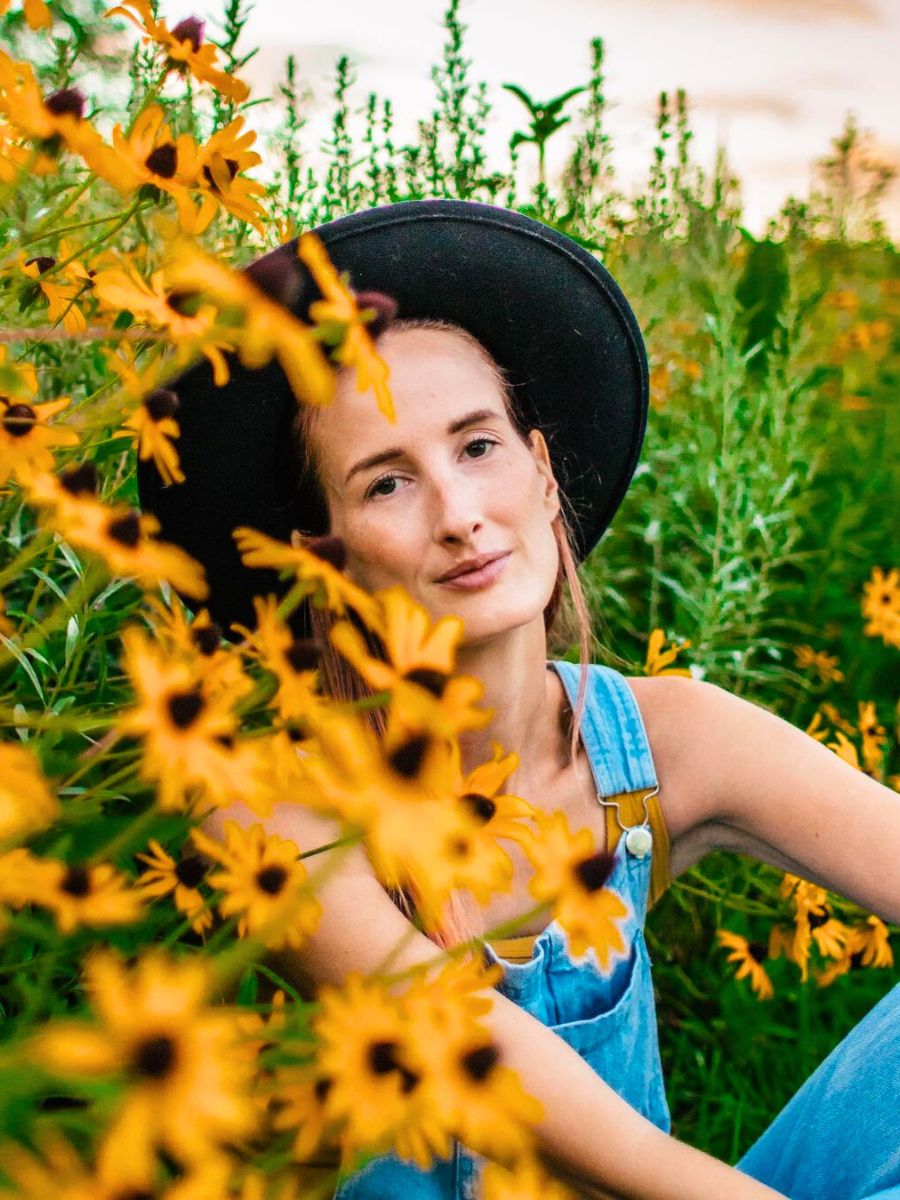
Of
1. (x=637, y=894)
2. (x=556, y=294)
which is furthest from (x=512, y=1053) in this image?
(x=556, y=294)

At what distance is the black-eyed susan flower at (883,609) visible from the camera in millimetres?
2340

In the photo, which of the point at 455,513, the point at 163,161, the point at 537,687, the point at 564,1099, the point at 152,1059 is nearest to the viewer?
the point at 152,1059

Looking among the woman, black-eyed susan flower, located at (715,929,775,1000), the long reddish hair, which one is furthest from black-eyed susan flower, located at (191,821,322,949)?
black-eyed susan flower, located at (715,929,775,1000)

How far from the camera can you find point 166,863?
1031 mm

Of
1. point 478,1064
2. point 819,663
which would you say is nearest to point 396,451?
point 478,1064

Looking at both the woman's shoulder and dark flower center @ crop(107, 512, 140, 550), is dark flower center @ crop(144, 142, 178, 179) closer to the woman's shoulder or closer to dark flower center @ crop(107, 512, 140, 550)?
dark flower center @ crop(107, 512, 140, 550)

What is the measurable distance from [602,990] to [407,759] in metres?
1.04

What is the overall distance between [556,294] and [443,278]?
7.2 inches

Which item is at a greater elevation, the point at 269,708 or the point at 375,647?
the point at 269,708

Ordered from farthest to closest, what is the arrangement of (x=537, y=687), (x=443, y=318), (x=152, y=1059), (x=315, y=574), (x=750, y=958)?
(x=750, y=958)
(x=537, y=687)
(x=443, y=318)
(x=315, y=574)
(x=152, y=1059)

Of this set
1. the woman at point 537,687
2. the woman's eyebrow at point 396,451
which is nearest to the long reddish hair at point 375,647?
the woman at point 537,687

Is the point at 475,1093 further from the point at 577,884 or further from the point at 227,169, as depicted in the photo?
the point at 227,169

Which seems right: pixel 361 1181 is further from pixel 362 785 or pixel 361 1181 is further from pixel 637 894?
pixel 362 785

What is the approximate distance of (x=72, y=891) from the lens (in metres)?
0.64
